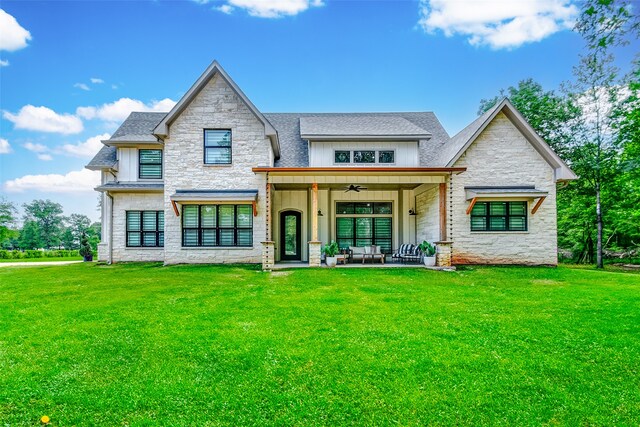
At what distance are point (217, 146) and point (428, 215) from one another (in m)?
10.0

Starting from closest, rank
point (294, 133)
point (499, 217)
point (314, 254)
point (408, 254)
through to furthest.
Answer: point (314, 254), point (499, 217), point (408, 254), point (294, 133)

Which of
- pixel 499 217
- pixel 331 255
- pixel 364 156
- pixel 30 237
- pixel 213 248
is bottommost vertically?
pixel 30 237

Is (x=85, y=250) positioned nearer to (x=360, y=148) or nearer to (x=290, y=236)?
(x=290, y=236)

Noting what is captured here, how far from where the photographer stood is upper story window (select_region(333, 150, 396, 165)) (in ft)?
53.0

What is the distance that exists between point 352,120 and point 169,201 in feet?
33.1

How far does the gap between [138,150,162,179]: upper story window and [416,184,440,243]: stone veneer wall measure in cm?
1295

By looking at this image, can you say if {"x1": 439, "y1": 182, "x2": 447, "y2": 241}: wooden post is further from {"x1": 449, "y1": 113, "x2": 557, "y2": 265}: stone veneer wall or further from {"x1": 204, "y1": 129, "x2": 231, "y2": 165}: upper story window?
{"x1": 204, "y1": 129, "x2": 231, "y2": 165}: upper story window

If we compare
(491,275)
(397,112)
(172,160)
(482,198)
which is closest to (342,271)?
(491,275)

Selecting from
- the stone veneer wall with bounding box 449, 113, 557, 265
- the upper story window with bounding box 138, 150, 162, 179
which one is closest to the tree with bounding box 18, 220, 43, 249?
the upper story window with bounding box 138, 150, 162, 179

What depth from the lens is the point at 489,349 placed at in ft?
15.7

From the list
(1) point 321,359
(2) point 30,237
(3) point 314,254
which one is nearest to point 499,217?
(3) point 314,254

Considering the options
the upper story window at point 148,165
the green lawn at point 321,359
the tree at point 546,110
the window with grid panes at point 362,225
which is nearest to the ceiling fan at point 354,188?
the window with grid panes at point 362,225

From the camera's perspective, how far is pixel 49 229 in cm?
6569

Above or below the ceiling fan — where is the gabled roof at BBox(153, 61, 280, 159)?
above
